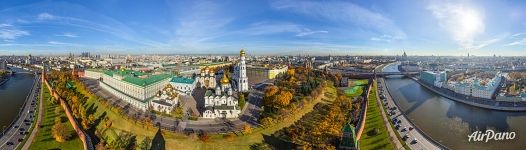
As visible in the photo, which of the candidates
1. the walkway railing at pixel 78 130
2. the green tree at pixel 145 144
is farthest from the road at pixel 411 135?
the walkway railing at pixel 78 130

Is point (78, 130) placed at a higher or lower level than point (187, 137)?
lower

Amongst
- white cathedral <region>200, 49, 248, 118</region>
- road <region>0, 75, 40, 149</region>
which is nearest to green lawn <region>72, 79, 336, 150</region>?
white cathedral <region>200, 49, 248, 118</region>

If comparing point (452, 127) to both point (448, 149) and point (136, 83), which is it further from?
point (136, 83)

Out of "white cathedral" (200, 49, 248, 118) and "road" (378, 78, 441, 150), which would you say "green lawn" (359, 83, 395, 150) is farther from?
"white cathedral" (200, 49, 248, 118)

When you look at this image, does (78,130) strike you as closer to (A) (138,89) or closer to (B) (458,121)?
(A) (138,89)

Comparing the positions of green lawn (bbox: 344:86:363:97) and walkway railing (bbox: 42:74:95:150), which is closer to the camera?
walkway railing (bbox: 42:74:95:150)

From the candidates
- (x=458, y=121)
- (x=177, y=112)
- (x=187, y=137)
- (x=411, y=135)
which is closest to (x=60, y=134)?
(x=177, y=112)

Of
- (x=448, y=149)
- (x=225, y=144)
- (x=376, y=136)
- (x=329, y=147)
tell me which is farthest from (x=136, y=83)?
(x=448, y=149)

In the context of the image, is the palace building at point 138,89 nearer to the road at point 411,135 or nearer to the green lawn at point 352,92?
the green lawn at point 352,92
